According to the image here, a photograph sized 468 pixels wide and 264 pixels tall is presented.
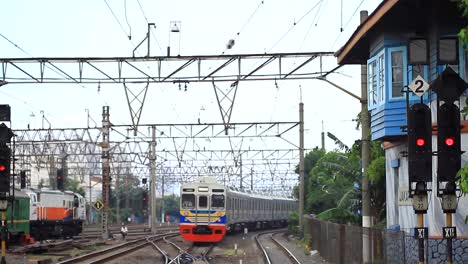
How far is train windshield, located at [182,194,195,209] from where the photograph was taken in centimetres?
3762

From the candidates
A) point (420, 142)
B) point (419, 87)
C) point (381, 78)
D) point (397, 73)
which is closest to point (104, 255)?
point (381, 78)

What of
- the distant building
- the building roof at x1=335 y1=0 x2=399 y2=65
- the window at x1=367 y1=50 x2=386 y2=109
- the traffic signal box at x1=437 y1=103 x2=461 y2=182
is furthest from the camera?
the window at x1=367 y1=50 x2=386 y2=109

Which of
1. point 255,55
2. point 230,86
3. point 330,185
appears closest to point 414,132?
point 255,55

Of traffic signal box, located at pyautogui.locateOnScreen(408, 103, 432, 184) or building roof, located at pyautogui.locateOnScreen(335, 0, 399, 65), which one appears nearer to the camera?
traffic signal box, located at pyautogui.locateOnScreen(408, 103, 432, 184)

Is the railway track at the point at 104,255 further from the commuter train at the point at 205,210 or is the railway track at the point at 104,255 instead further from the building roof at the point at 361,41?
the building roof at the point at 361,41

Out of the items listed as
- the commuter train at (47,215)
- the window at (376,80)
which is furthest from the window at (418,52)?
the commuter train at (47,215)

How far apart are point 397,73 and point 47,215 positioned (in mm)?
32736

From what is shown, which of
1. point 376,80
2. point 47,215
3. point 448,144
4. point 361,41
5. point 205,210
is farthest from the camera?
point 47,215

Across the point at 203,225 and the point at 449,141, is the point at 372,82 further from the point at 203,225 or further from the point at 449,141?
the point at 203,225

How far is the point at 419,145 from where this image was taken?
39.9 ft

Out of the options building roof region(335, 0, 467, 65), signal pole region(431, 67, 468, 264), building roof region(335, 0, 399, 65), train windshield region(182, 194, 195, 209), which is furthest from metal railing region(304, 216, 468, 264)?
train windshield region(182, 194, 195, 209)

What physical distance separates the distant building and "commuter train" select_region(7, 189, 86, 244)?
22.2 metres

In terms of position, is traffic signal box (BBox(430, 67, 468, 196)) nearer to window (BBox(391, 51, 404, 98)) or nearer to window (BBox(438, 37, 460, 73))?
window (BBox(438, 37, 460, 73))

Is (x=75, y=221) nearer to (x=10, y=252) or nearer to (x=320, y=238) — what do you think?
(x=10, y=252)
